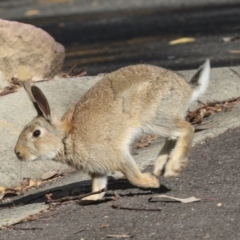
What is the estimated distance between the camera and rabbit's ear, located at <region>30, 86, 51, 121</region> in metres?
5.47

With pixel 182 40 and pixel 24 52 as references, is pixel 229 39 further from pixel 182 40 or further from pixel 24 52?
pixel 24 52

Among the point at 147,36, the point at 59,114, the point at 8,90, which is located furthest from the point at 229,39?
the point at 59,114

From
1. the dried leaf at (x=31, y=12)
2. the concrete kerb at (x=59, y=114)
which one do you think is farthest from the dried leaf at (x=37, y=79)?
the dried leaf at (x=31, y=12)

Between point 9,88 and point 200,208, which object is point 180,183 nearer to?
point 200,208

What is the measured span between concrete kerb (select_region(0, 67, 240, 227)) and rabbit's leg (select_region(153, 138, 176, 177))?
276 millimetres

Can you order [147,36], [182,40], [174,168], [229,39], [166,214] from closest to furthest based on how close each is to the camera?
[166,214], [174,168], [229,39], [182,40], [147,36]

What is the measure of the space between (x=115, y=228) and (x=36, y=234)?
0.50 m

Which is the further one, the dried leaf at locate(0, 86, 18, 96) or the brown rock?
the brown rock

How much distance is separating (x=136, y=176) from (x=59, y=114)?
1.81 metres

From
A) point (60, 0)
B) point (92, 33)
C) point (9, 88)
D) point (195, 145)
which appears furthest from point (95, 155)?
point (60, 0)

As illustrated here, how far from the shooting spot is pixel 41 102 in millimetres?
5590

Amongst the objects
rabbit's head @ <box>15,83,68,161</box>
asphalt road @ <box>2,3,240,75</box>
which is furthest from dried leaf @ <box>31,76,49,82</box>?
rabbit's head @ <box>15,83,68,161</box>

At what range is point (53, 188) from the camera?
20.2ft

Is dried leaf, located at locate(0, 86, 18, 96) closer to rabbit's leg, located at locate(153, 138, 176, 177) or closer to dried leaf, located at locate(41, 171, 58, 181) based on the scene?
dried leaf, located at locate(41, 171, 58, 181)
